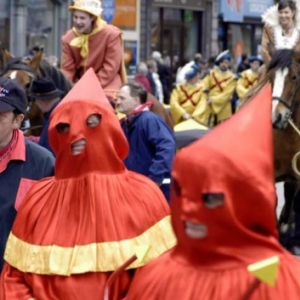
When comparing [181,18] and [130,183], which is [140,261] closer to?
[130,183]

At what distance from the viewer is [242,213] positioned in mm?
3432

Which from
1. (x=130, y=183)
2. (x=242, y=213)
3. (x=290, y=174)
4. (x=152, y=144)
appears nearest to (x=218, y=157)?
(x=242, y=213)

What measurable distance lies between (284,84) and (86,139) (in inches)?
179

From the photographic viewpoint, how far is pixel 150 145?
8.59m

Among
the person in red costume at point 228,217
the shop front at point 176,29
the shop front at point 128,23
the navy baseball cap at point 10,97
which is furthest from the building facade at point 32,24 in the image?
the person in red costume at point 228,217

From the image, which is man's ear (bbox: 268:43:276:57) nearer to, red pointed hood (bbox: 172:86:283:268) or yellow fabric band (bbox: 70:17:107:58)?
yellow fabric band (bbox: 70:17:107:58)

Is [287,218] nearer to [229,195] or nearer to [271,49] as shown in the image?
[271,49]

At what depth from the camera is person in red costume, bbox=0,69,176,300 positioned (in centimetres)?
487

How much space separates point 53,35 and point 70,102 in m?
23.1

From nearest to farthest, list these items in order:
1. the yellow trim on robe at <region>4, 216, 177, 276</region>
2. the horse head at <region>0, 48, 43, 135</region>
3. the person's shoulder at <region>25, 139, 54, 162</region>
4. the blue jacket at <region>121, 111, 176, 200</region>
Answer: the yellow trim on robe at <region>4, 216, 177, 276</region> < the person's shoulder at <region>25, 139, 54, 162</region> < the blue jacket at <region>121, 111, 176, 200</region> < the horse head at <region>0, 48, 43, 135</region>

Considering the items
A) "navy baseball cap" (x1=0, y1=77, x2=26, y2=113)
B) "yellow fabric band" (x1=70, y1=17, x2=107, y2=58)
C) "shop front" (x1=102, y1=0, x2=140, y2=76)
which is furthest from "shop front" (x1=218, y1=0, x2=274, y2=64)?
"navy baseball cap" (x1=0, y1=77, x2=26, y2=113)

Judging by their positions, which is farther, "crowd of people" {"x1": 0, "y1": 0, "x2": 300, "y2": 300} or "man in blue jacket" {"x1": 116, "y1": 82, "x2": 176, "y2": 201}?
"man in blue jacket" {"x1": 116, "y1": 82, "x2": 176, "y2": 201}

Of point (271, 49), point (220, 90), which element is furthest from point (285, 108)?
point (220, 90)

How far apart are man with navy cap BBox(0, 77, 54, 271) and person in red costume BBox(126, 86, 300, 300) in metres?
1.97
